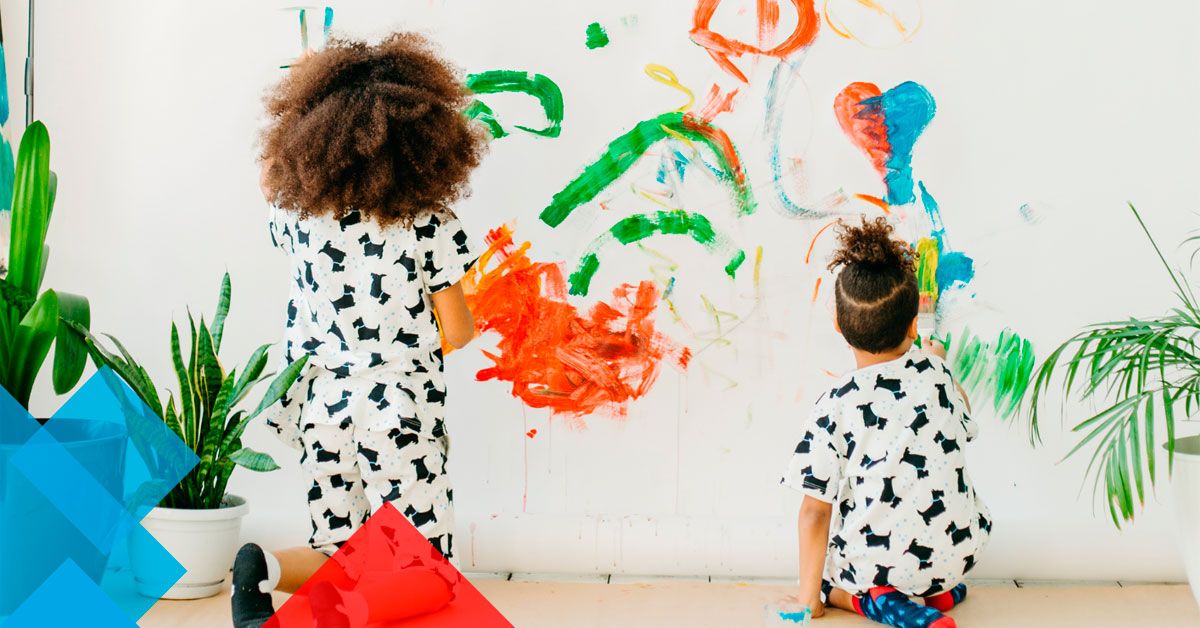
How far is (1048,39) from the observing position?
2432 mm

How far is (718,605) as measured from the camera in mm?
2316

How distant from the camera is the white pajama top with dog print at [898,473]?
212cm

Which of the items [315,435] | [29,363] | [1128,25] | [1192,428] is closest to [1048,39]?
[1128,25]

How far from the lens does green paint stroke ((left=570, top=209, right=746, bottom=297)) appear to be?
2488 mm

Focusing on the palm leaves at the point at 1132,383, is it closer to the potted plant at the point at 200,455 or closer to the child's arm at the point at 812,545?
the child's arm at the point at 812,545

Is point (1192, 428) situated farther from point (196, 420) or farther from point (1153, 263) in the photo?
point (196, 420)

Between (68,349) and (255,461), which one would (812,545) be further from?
(68,349)

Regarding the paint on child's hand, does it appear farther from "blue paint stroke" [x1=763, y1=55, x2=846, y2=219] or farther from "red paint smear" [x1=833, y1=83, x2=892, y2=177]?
"red paint smear" [x1=833, y1=83, x2=892, y2=177]

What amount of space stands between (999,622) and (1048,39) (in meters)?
1.25

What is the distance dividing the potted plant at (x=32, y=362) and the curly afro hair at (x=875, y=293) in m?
1.52

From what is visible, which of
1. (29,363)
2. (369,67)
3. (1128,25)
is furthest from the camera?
(1128,25)

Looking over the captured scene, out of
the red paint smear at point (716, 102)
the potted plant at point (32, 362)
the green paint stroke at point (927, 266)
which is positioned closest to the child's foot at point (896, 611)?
the green paint stroke at point (927, 266)

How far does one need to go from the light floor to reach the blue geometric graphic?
0.39 ft

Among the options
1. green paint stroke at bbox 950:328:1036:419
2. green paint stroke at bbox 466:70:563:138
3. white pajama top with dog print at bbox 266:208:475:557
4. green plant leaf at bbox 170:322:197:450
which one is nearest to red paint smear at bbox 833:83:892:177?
green paint stroke at bbox 950:328:1036:419
